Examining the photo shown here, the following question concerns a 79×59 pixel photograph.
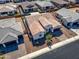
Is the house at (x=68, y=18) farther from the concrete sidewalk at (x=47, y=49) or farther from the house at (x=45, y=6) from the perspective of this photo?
the house at (x=45, y=6)

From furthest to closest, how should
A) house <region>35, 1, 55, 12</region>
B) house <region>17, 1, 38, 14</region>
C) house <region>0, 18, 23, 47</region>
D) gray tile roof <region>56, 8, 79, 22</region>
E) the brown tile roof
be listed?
house <region>35, 1, 55, 12</region> < house <region>17, 1, 38, 14</region> < gray tile roof <region>56, 8, 79, 22</region> < the brown tile roof < house <region>0, 18, 23, 47</region>

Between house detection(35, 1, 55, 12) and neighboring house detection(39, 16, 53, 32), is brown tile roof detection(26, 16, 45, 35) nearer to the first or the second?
neighboring house detection(39, 16, 53, 32)

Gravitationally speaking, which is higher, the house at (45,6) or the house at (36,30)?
the house at (45,6)

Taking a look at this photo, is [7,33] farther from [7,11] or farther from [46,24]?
[7,11]

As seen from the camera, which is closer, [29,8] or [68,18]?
[68,18]

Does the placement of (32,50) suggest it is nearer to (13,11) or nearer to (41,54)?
(41,54)

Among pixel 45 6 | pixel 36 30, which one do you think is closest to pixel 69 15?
pixel 45 6

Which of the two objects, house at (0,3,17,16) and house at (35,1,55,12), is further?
house at (35,1,55,12)

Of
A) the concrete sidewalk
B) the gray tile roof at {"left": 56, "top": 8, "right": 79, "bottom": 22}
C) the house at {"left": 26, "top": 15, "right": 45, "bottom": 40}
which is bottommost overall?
the concrete sidewalk

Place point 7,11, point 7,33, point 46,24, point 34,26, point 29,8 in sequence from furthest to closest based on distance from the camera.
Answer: point 29,8 → point 7,11 → point 46,24 → point 34,26 → point 7,33

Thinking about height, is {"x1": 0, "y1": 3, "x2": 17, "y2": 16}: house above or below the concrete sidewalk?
above

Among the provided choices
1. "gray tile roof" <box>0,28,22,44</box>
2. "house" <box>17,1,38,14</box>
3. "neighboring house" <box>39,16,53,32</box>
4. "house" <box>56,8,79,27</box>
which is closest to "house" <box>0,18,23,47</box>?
"gray tile roof" <box>0,28,22,44</box>

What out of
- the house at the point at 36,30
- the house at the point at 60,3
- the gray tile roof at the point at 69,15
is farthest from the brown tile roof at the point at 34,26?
the house at the point at 60,3

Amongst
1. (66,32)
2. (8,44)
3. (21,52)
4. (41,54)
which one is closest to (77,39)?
(66,32)
